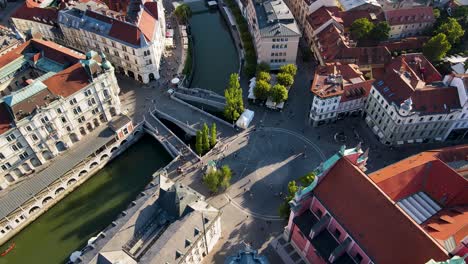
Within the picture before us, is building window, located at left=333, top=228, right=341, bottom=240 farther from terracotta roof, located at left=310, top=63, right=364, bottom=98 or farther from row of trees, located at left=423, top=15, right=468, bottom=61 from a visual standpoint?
row of trees, located at left=423, top=15, right=468, bottom=61

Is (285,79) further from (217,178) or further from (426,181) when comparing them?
(426,181)

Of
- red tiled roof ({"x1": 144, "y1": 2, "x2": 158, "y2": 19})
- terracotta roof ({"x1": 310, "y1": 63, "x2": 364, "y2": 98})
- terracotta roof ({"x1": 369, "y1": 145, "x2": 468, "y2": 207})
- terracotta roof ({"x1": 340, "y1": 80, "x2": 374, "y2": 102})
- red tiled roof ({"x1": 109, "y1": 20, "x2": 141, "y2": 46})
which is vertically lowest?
terracotta roof ({"x1": 369, "y1": 145, "x2": 468, "y2": 207})

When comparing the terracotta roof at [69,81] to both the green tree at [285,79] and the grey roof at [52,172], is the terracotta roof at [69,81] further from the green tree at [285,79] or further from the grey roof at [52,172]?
the green tree at [285,79]

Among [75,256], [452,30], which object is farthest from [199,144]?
[452,30]

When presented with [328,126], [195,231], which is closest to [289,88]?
[328,126]

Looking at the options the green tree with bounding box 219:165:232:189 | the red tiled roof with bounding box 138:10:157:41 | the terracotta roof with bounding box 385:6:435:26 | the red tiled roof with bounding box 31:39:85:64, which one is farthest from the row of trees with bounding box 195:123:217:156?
the terracotta roof with bounding box 385:6:435:26

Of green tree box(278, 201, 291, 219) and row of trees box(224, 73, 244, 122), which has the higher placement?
row of trees box(224, 73, 244, 122)

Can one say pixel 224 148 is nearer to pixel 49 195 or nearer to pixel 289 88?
pixel 289 88
